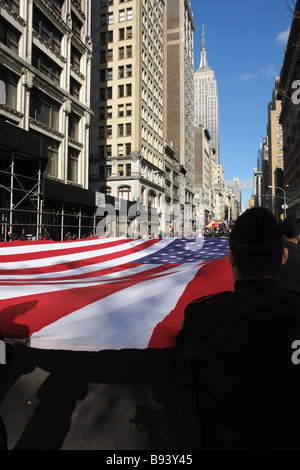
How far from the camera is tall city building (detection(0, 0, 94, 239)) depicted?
58.1 ft

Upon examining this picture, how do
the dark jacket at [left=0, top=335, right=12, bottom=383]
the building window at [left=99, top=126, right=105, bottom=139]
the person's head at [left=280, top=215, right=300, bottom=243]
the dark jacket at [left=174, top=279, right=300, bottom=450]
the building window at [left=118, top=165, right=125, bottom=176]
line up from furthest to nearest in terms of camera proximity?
the building window at [left=99, top=126, right=105, bottom=139]
the building window at [left=118, top=165, right=125, bottom=176]
the person's head at [left=280, top=215, right=300, bottom=243]
the dark jacket at [left=0, top=335, right=12, bottom=383]
the dark jacket at [left=174, top=279, right=300, bottom=450]

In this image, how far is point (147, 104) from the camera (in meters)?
44.9

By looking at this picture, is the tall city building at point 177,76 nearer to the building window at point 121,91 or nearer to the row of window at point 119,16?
the row of window at point 119,16

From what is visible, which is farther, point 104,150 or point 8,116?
point 104,150

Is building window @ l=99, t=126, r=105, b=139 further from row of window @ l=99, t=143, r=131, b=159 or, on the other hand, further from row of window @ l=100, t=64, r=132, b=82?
row of window @ l=100, t=64, r=132, b=82

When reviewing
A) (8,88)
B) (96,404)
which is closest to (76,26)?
(8,88)

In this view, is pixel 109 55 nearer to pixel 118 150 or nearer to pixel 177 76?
pixel 118 150

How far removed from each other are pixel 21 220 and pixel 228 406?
21.8 metres

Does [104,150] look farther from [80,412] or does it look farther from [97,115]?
[80,412]

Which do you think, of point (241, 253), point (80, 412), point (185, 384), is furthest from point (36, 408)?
point (241, 253)

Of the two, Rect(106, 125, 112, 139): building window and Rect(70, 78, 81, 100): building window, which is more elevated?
Rect(106, 125, 112, 139): building window

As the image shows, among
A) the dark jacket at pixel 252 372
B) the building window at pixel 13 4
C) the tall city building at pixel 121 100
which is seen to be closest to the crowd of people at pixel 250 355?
the dark jacket at pixel 252 372

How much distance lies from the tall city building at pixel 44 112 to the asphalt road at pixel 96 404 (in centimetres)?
1245

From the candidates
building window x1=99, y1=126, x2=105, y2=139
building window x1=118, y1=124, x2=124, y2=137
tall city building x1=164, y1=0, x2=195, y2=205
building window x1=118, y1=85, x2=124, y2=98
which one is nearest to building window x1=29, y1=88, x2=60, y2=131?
building window x1=118, y1=124, x2=124, y2=137
